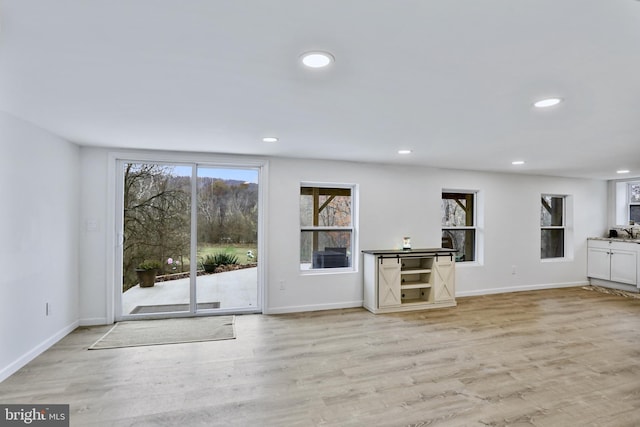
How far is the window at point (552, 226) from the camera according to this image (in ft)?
20.7

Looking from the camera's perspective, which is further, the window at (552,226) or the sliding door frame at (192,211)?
the window at (552,226)

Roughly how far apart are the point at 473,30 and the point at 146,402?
309 cm

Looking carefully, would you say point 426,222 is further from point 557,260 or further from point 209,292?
point 209,292

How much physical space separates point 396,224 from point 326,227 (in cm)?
116

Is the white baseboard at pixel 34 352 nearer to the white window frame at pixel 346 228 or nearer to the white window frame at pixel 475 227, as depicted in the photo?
the white window frame at pixel 346 228

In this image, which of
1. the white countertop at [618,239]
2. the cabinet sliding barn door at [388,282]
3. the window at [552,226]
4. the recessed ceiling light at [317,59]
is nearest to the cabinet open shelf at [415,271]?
the cabinet sliding barn door at [388,282]

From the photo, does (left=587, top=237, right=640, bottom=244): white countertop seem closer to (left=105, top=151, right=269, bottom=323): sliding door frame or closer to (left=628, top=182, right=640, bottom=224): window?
(left=628, top=182, right=640, bottom=224): window

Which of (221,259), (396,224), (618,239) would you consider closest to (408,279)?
(396,224)

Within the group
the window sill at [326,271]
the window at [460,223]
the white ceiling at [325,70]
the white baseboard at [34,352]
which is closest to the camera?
the white ceiling at [325,70]

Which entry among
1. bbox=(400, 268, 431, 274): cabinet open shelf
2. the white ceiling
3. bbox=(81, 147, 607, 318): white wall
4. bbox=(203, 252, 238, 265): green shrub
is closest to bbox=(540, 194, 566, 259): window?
bbox=(81, 147, 607, 318): white wall

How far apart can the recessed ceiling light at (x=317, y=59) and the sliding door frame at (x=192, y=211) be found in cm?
279

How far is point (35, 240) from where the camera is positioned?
9.87ft

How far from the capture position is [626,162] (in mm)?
4594

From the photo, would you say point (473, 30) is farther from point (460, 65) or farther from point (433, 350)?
point (433, 350)
